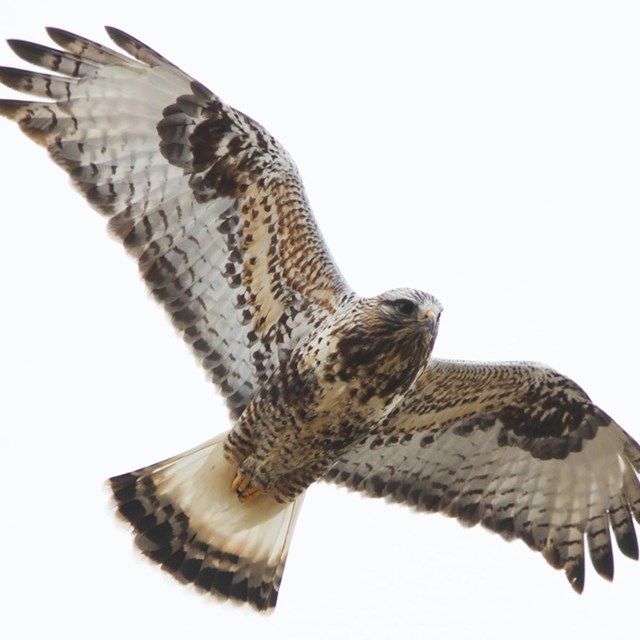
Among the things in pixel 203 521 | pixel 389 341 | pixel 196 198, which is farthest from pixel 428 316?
pixel 203 521

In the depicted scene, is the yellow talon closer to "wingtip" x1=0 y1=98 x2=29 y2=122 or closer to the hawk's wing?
the hawk's wing

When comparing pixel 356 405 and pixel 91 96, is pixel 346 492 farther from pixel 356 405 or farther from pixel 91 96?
pixel 91 96

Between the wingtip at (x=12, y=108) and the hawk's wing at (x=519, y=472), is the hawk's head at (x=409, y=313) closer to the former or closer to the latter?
the hawk's wing at (x=519, y=472)

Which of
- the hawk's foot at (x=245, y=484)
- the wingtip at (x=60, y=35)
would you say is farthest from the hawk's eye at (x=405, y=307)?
the wingtip at (x=60, y=35)

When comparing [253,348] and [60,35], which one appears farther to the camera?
[253,348]

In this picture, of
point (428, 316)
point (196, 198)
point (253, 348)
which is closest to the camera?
point (428, 316)

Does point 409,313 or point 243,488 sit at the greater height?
point 409,313

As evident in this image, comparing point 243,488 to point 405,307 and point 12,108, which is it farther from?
point 12,108

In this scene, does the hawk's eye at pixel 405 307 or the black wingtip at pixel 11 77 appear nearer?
the hawk's eye at pixel 405 307
